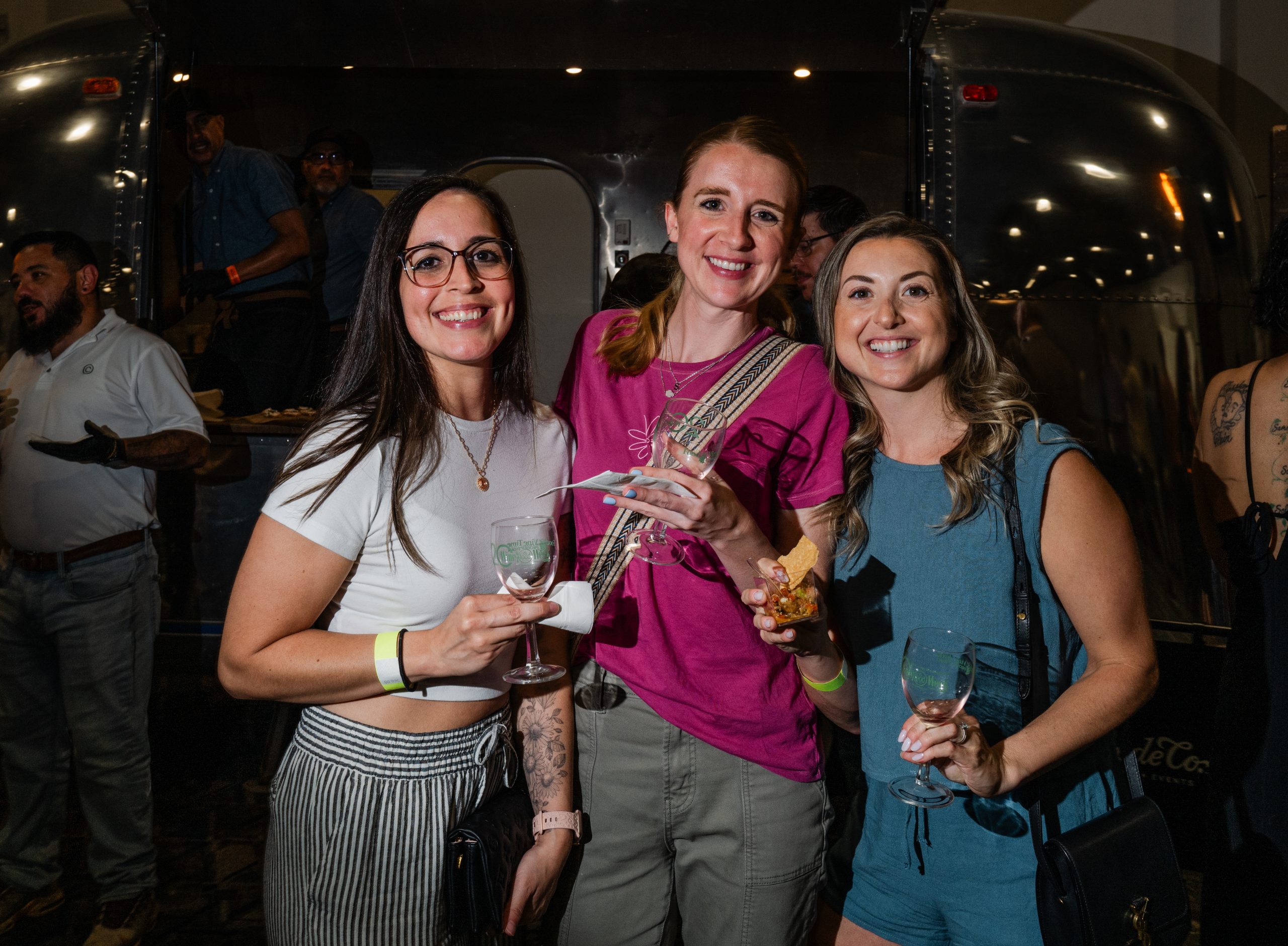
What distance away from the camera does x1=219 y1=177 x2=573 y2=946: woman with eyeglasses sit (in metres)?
1.90

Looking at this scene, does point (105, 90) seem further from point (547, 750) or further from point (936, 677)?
point (936, 677)

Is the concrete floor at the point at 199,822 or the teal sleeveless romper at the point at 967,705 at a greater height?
the teal sleeveless romper at the point at 967,705

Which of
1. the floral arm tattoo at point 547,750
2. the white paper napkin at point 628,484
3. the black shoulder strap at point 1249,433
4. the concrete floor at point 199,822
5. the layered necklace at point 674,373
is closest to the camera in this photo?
the white paper napkin at point 628,484

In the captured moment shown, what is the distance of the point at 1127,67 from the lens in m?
4.68

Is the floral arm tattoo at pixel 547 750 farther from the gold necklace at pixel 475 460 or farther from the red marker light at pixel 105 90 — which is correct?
the red marker light at pixel 105 90

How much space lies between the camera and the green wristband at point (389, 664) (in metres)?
1.88

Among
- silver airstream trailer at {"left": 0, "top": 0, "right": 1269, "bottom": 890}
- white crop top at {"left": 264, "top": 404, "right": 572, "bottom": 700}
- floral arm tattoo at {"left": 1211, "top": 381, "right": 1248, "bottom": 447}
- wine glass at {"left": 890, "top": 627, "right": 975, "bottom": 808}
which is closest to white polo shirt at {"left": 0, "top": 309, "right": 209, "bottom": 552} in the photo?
silver airstream trailer at {"left": 0, "top": 0, "right": 1269, "bottom": 890}

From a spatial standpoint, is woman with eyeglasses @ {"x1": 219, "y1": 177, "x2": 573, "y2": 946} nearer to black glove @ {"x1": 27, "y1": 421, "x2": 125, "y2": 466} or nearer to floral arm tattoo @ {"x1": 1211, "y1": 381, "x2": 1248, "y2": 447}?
floral arm tattoo @ {"x1": 1211, "y1": 381, "x2": 1248, "y2": 447}

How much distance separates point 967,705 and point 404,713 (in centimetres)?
134

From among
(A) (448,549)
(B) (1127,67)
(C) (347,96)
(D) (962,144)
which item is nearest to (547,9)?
(C) (347,96)

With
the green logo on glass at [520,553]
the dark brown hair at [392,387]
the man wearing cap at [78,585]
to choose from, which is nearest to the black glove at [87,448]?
the man wearing cap at [78,585]

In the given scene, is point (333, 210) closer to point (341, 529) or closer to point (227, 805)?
point (227, 805)

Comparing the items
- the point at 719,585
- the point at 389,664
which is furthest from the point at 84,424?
the point at 719,585

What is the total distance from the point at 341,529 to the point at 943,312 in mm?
1539
